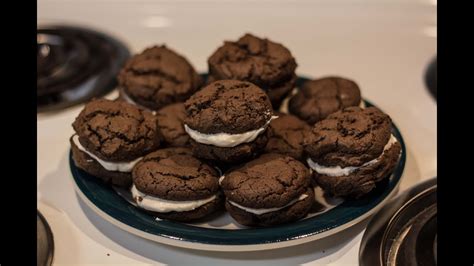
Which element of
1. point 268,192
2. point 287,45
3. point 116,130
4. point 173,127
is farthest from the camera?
point 287,45

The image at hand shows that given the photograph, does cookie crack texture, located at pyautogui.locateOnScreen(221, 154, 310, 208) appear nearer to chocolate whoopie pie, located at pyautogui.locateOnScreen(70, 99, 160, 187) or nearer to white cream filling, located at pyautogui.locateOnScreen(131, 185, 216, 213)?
white cream filling, located at pyautogui.locateOnScreen(131, 185, 216, 213)

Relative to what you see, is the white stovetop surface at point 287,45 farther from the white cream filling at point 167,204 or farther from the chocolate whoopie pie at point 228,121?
the chocolate whoopie pie at point 228,121

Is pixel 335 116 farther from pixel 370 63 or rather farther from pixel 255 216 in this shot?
pixel 370 63

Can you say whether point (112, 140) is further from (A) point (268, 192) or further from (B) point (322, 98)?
(B) point (322, 98)

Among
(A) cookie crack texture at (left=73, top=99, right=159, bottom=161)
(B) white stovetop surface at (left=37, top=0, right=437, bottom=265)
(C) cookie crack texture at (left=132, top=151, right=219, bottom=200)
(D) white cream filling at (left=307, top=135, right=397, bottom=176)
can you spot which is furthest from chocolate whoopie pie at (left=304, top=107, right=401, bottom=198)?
(A) cookie crack texture at (left=73, top=99, right=159, bottom=161)

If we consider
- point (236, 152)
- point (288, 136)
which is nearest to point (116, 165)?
point (236, 152)

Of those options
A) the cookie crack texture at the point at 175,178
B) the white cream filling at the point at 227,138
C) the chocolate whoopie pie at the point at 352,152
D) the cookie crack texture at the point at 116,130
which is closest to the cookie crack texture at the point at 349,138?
the chocolate whoopie pie at the point at 352,152
